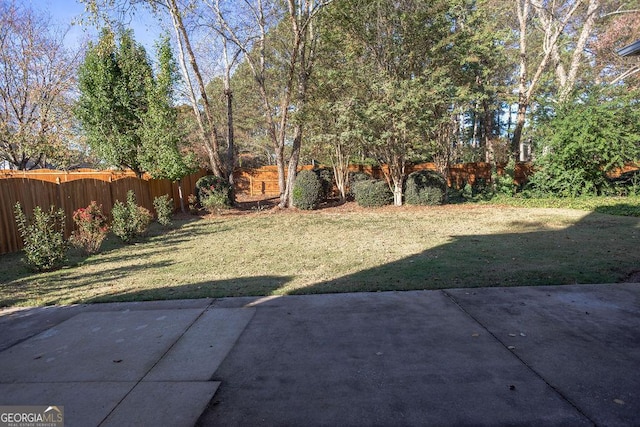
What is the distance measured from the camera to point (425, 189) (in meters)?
14.7

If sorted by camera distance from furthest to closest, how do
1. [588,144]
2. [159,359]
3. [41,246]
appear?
[588,144] → [41,246] → [159,359]

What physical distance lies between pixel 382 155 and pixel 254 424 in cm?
1320

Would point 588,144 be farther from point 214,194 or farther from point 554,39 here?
point 214,194

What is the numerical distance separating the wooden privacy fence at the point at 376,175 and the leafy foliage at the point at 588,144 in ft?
8.96

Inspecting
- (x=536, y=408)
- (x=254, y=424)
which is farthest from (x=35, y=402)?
(x=536, y=408)

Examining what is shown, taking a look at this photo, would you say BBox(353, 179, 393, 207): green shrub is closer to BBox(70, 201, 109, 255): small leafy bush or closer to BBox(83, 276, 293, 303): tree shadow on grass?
BBox(70, 201, 109, 255): small leafy bush

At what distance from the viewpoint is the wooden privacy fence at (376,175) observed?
1902cm

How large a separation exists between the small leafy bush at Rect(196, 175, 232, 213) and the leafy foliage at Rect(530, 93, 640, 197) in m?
13.3

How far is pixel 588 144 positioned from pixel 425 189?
20.9 feet

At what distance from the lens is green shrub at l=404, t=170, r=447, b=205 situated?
579 inches

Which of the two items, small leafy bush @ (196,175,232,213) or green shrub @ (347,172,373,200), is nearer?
small leafy bush @ (196,175,232,213)

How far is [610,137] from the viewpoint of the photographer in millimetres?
14289

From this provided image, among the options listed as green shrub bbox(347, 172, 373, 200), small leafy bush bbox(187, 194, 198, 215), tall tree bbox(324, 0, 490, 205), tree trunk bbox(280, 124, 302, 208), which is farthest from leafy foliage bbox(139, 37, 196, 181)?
green shrub bbox(347, 172, 373, 200)

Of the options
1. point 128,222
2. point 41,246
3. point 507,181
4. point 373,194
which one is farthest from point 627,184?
point 41,246
